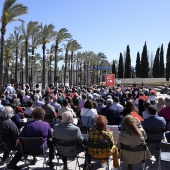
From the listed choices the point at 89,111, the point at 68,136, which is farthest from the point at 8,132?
the point at 89,111

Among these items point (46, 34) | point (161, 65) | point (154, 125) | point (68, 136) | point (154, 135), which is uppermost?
point (46, 34)

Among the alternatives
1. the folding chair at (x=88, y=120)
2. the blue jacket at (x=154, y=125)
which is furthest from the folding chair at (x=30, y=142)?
the folding chair at (x=88, y=120)

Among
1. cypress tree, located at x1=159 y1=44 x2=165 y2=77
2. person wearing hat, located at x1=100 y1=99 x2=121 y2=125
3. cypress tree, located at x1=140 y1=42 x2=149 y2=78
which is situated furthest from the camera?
cypress tree, located at x1=140 y1=42 x2=149 y2=78

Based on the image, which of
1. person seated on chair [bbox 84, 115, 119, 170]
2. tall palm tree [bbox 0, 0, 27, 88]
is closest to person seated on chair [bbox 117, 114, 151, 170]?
person seated on chair [bbox 84, 115, 119, 170]

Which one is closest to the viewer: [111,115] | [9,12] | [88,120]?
[88,120]

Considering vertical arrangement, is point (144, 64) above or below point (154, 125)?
above

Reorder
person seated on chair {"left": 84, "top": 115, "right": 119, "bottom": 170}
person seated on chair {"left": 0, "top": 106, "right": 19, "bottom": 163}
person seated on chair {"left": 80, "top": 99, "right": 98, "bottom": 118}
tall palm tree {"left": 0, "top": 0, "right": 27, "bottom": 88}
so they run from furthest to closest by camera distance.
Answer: tall palm tree {"left": 0, "top": 0, "right": 27, "bottom": 88}
person seated on chair {"left": 80, "top": 99, "right": 98, "bottom": 118}
person seated on chair {"left": 0, "top": 106, "right": 19, "bottom": 163}
person seated on chair {"left": 84, "top": 115, "right": 119, "bottom": 170}

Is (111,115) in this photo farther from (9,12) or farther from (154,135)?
(9,12)

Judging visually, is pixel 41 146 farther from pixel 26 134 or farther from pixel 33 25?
pixel 33 25

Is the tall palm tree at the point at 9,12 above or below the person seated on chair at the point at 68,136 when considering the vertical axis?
above

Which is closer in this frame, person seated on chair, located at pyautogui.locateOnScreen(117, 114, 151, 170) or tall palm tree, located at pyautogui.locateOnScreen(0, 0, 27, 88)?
person seated on chair, located at pyautogui.locateOnScreen(117, 114, 151, 170)

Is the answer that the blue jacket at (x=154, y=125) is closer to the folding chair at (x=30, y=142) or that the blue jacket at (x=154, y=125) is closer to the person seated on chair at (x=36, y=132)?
the person seated on chair at (x=36, y=132)

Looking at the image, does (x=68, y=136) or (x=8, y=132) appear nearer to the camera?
(x=68, y=136)

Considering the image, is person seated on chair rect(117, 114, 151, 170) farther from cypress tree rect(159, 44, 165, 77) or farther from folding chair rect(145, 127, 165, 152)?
cypress tree rect(159, 44, 165, 77)
